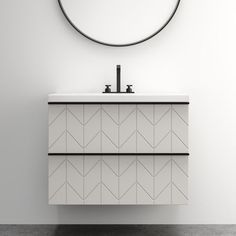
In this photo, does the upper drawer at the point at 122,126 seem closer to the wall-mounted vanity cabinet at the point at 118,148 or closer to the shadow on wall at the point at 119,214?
the wall-mounted vanity cabinet at the point at 118,148

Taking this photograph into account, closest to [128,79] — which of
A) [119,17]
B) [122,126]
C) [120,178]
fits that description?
[119,17]

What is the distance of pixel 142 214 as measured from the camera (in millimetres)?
2543

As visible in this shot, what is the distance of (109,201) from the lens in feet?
7.16

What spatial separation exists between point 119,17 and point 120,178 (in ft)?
3.06

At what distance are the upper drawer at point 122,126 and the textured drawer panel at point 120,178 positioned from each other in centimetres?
7

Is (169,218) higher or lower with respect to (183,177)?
lower

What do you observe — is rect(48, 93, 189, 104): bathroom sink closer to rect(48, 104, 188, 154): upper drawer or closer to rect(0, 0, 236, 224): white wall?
rect(48, 104, 188, 154): upper drawer

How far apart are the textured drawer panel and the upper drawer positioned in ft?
0.22
